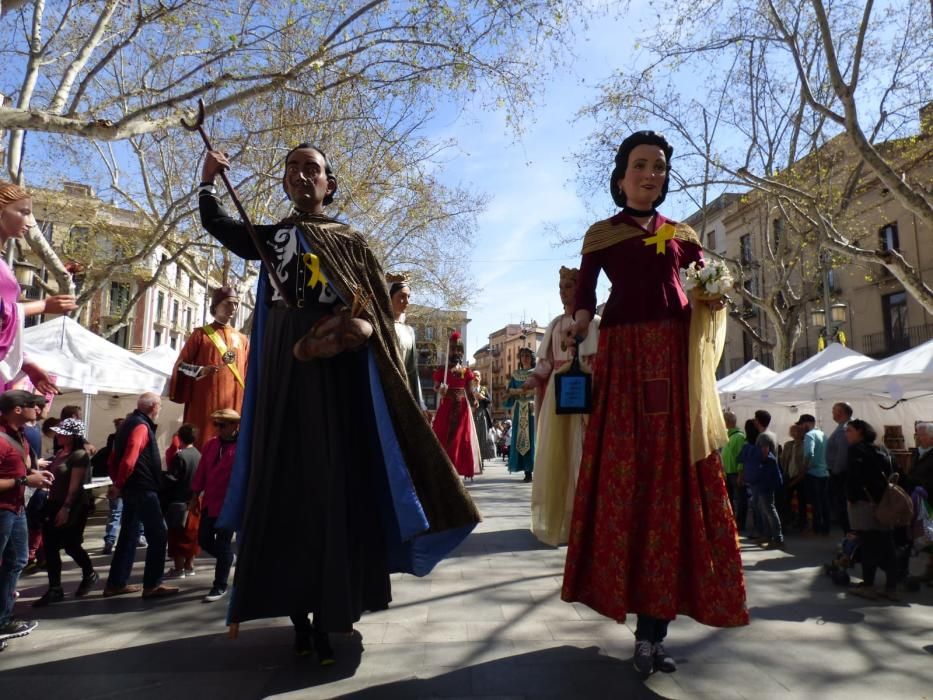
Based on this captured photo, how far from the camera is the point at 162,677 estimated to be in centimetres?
270

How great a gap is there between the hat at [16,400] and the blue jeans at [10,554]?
60 centimetres

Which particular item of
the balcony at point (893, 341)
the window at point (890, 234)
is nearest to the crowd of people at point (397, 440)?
the balcony at point (893, 341)

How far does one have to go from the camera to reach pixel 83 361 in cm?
867

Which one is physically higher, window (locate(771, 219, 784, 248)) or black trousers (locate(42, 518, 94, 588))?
window (locate(771, 219, 784, 248))

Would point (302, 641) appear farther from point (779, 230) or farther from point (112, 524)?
point (779, 230)

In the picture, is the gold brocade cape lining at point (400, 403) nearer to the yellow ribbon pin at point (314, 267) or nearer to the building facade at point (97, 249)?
the yellow ribbon pin at point (314, 267)

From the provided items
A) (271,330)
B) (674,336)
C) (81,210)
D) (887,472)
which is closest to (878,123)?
(887,472)

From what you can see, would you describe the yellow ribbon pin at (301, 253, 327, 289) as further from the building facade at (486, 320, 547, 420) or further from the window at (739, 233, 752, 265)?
the building facade at (486, 320, 547, 420)

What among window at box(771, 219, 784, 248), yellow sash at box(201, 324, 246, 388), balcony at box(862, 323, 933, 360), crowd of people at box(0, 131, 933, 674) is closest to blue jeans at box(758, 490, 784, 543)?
crowd of people at box(0, 131, 933, 674)

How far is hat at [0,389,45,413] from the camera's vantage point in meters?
3.73

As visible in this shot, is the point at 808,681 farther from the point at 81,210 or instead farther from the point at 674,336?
the point at 81,210

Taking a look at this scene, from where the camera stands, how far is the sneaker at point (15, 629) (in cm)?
342

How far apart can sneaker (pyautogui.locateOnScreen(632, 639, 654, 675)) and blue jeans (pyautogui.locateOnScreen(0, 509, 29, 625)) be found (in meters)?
3.27

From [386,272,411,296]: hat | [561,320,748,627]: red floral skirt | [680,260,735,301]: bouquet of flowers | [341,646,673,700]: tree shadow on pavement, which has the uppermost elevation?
[386,272,411,296]: hat
